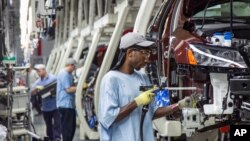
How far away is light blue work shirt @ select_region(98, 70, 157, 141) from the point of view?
369 centimetres

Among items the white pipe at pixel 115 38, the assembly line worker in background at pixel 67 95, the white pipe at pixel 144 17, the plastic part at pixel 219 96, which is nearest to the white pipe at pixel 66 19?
the assembly line worker in background at pixel 67 95

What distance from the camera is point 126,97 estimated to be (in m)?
3.75

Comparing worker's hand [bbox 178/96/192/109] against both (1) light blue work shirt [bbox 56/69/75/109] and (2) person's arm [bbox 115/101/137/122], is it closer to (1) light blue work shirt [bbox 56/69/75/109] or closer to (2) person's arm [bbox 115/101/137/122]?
(2) person's arm [bbox 115/101/137/122]

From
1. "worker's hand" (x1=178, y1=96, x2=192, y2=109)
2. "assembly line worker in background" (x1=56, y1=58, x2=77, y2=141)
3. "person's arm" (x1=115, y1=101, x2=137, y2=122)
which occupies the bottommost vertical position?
"assembly line worker in background" (x1=56, y1=58, x2=77, y2=141)

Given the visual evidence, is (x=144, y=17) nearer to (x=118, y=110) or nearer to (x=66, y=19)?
(x=118, y=110)

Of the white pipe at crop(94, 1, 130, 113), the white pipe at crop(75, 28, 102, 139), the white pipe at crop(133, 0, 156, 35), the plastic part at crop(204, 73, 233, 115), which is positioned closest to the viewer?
the plastic part at crop(204, 73, 233, 115)

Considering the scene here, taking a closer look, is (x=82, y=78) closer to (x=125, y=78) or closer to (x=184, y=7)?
(x=184, y=7)

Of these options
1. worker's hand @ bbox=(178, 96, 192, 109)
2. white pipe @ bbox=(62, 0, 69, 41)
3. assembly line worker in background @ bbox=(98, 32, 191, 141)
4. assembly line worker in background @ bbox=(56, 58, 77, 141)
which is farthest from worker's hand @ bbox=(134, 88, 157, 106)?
white pipe @ bbox=(62, 0, 69, 41)

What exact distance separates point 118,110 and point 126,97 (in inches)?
4.9

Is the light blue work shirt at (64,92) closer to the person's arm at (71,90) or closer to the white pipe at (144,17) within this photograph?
the person's arm at (71,90)

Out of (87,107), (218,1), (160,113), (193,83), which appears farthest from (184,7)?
(87,107)

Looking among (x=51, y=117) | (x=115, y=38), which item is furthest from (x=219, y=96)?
(x=51, y=117)

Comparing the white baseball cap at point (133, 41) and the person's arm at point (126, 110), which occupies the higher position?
the white baseball cap at point (133, 41)

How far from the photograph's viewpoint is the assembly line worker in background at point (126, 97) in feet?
12.1
